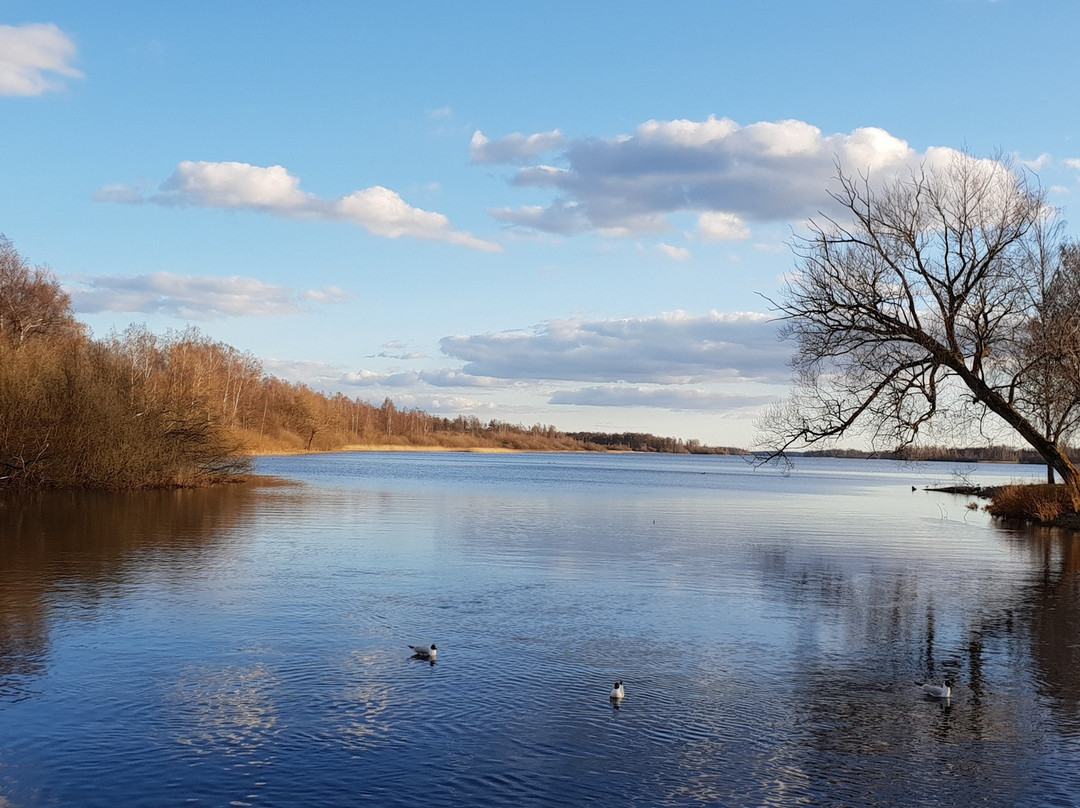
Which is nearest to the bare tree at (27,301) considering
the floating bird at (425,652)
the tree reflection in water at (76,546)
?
the tree reflection in water at (76,546)

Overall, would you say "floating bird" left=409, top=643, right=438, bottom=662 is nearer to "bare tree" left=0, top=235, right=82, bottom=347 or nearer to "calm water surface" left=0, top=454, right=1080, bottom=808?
"calm water surface" left=0, top=454, right=1080, bottom=808

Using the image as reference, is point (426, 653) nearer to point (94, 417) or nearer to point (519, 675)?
point (519, 675)

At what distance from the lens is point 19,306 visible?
209 ft

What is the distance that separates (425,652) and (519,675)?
5.03 ft

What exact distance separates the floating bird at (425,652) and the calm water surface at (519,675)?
0.51ft

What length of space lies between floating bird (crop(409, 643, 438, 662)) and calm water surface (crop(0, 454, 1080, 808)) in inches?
6.1

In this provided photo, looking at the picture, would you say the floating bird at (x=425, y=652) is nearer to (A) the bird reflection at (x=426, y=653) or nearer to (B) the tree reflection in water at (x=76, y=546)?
(A) the bird reflection at (x=426, y=653)

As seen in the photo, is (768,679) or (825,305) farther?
(825,305)

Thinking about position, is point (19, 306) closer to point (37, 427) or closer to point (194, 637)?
point (37, 427)

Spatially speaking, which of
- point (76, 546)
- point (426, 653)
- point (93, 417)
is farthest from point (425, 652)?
point (93, 417)

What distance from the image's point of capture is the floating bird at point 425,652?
13094 millimetres

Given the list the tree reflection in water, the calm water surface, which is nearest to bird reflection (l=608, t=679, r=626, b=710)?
the calm water surface

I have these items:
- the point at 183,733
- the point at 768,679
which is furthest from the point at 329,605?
the point at 768,679

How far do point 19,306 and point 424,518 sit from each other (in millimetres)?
43564
